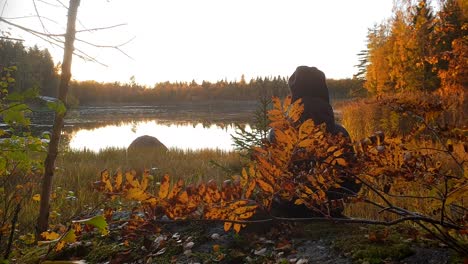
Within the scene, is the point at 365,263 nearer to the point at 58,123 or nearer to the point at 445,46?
the point at 58,123

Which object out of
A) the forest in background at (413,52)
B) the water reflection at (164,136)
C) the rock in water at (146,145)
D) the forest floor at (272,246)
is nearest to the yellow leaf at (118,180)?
the forest floor at (272,246)

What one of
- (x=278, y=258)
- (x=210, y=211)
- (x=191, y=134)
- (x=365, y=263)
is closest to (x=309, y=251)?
(x=278, y=258)

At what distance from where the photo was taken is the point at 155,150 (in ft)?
47.7

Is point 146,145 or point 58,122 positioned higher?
point 58,122

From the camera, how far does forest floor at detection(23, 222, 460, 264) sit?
3000 millimetres

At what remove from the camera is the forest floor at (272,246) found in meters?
3.00

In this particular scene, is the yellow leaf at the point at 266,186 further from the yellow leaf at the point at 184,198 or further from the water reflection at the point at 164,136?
the water reflection at the point at 164,136

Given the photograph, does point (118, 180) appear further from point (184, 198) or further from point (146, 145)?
point (146, 145)

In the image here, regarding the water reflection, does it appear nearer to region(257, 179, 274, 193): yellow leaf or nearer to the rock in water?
the rock in water

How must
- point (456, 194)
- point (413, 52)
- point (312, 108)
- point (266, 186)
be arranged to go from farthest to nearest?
point (413, 52) < point (312, 108) < point (266, 186) < point (456, 194)

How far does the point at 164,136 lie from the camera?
80.8 feet

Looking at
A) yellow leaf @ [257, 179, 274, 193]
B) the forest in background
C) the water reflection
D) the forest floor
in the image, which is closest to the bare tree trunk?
the forest floor

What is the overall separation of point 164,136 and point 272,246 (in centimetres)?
2156

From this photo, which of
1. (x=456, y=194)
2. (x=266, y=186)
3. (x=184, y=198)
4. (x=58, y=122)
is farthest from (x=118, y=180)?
(x=58, y=122)
